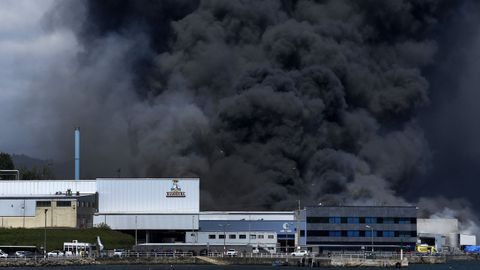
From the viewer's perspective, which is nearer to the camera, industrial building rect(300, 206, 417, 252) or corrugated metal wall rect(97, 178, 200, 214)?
industrial building rect(300, 206, 417, 252)

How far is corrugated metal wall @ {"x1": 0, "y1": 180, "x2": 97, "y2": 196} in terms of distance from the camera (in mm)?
105938

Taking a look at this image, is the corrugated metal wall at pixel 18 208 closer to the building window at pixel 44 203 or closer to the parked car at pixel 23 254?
the building window at pixel 44 203

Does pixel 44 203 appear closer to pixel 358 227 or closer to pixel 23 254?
pixel 23 254

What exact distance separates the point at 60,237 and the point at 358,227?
90.9 feet

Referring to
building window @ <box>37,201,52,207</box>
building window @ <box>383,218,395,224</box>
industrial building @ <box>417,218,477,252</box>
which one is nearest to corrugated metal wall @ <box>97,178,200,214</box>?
building window @ <box>37,201,52,207</box>

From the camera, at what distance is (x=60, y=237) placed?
95125 millimetres

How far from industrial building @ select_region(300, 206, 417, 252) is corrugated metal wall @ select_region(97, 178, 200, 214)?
12.3 meters

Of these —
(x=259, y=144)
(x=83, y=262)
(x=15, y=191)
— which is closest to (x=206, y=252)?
(x=83, y=262)

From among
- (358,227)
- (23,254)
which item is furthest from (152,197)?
(23,254)

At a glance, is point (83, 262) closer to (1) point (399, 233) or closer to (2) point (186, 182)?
(2) point (186, 182)

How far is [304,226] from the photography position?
9969 centimetres

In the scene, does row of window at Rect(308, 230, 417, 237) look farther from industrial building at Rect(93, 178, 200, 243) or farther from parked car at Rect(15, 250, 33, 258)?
parked car at Rect(15, 250, 33, 258)

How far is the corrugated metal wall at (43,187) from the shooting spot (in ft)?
348

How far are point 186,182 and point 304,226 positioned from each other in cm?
1301
